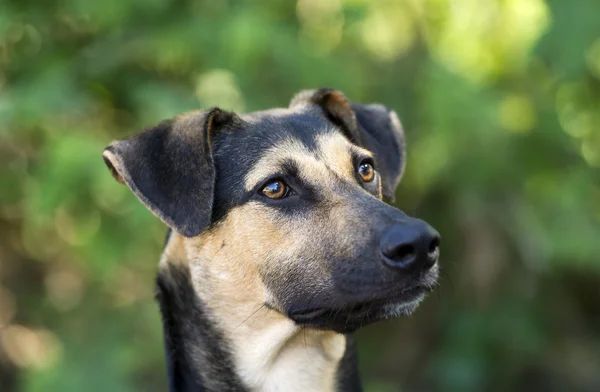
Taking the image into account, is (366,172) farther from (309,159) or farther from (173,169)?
(173,169)

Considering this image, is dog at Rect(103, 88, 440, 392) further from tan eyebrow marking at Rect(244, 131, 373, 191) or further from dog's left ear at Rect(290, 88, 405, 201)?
dog's left ear at Rect(290, 88, 405, 201)

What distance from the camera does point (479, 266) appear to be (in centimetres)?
805

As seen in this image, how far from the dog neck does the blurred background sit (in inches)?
84.5

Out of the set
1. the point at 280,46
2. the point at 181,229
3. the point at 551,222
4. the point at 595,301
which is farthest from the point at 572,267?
the point at 181,229

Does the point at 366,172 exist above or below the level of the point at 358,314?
above

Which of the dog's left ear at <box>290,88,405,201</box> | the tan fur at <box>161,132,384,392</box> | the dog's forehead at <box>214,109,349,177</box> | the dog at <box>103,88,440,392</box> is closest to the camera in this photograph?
the dog at <box>103,88,440,392</box>

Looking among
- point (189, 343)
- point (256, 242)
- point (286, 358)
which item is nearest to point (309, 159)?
point (256, 242)

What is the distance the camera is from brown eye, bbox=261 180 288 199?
13.4ft

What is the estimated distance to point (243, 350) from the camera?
13.7 feet

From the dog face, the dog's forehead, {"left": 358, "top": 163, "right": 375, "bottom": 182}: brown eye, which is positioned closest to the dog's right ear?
the dog face

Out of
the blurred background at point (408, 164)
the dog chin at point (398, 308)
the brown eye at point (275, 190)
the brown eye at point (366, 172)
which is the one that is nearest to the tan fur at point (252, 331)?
the brown eye at point (275, 190)

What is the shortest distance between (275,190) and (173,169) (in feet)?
1.76

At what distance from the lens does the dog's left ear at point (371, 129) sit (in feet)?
16.2

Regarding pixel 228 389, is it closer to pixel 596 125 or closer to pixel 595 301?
pixel 596 125
